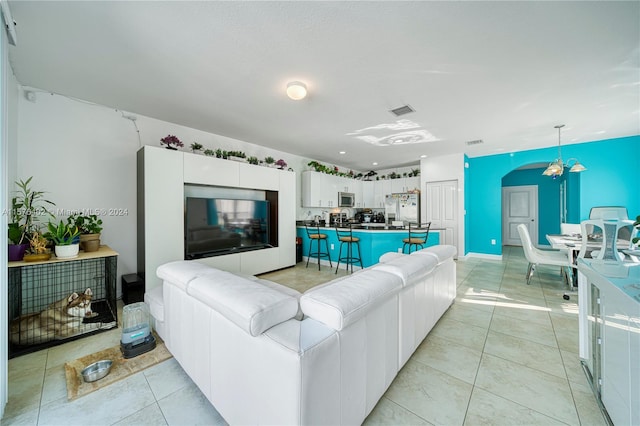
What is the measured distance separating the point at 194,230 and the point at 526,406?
394cm

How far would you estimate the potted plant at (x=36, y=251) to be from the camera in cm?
215

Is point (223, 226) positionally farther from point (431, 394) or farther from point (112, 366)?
point (431, 394)

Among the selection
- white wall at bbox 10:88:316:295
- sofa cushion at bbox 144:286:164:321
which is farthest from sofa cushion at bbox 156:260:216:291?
white wall at bbox 10:88:316:295

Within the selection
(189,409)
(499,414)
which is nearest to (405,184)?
(499,414)

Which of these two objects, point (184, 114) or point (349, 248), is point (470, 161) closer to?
point (349, 248)

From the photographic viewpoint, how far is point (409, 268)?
1729 mm

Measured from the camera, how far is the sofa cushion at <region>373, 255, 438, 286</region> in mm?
1649

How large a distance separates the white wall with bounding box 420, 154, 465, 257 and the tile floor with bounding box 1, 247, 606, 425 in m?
3.40

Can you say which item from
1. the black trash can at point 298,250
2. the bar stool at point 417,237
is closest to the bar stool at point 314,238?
the black trash can at point 298,250

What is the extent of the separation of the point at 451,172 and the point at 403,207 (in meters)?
1.50

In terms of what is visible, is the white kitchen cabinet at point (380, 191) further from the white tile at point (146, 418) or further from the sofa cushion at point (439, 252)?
the white tile at point (146, 418)

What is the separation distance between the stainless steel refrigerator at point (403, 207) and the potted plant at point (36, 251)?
257 inches

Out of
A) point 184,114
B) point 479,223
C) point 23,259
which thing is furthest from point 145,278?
point 479,223

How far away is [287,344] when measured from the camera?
94cm
